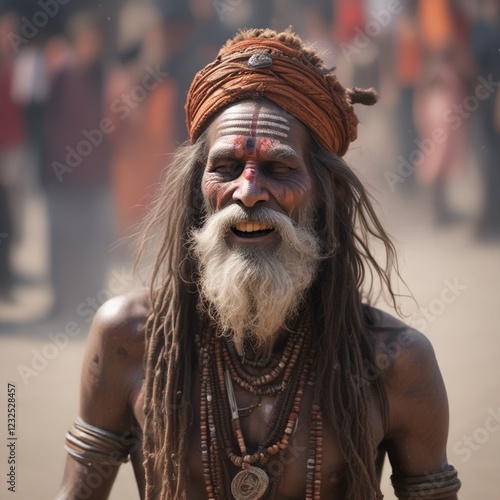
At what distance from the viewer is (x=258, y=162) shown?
2.63 metres

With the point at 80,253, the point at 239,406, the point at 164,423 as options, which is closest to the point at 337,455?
the point at 239,406

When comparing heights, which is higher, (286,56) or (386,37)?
(386,37)

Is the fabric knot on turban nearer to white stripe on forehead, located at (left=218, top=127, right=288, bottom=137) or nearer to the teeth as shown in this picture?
white stripe on forehead, located at (left=218, top=127, right=288, bottom=137)

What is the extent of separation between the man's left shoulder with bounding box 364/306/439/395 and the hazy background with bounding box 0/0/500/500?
3678 millimetres

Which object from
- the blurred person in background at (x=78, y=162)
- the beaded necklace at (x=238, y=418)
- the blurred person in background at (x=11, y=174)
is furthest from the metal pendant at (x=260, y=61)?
the blurred person in background at (x=11, y=174)

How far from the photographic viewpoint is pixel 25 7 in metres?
6.73

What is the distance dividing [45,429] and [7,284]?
2116 mm

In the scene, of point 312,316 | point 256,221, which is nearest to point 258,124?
point 256,221

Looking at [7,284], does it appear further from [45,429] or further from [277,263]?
[277,263]

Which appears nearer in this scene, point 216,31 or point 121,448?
point 121,448

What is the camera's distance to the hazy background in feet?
21.9

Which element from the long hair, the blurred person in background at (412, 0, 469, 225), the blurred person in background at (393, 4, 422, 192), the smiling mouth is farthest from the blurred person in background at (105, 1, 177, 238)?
the smiling mouth

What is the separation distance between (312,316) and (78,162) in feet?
14.8

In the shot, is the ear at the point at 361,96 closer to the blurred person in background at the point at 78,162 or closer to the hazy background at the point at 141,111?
the hazy background at the point at 141,111
